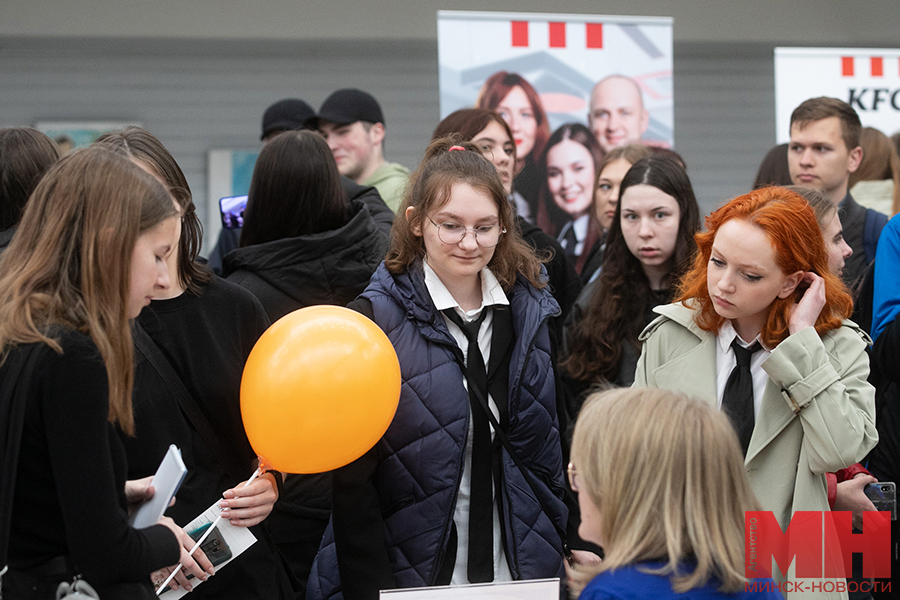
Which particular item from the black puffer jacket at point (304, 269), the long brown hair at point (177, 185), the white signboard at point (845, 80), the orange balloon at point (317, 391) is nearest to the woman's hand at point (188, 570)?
the orange balloon at point (317, 391)

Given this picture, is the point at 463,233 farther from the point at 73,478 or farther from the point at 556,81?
the point at 556,81

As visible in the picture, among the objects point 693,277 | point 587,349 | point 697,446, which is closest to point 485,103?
point 587,349

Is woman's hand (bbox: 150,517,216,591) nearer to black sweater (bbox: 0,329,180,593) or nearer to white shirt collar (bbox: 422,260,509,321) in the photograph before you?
black sweater (bbox: 0,329,180,593)

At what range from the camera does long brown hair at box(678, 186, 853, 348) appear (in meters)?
2.28

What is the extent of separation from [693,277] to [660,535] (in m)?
1.14

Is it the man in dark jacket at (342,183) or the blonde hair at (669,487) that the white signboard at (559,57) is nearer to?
the man in dark jacket at (342,183)

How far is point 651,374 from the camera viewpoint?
248 centimetres

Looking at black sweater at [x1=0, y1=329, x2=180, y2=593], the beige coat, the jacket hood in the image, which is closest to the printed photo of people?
the jacket hood

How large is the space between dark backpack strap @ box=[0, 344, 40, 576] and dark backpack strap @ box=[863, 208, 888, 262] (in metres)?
3.26

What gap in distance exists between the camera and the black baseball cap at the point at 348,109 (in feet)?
14.3

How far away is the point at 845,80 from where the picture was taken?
16.4 feet

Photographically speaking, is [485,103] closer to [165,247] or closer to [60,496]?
[165,247]

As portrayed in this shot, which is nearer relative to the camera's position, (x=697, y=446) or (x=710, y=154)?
(x=697, y=446)

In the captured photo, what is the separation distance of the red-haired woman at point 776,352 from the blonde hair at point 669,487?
62 centimetres
